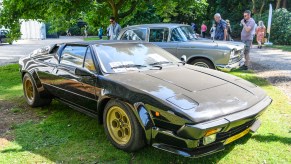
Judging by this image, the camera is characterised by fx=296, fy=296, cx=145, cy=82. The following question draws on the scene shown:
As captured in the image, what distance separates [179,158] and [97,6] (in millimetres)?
9901

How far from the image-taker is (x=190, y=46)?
824 centimetres

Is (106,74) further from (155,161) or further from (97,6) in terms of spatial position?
(97,6)

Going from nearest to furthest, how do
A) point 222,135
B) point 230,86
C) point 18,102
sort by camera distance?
point 222,135 < point 230,86 < point 18,102

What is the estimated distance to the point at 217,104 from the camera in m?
3.31

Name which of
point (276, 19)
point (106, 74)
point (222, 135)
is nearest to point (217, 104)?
point (222, 135)

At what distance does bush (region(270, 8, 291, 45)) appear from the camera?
21.6 m

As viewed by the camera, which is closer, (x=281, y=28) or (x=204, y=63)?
(x=204, y=63)

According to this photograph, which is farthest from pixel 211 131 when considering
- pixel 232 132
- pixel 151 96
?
pixel 151 96

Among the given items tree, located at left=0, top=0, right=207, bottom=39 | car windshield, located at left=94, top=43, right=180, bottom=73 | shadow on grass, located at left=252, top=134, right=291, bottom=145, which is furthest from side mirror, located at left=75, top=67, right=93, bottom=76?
tree, located at left=0, top=0, right=207, bottom=39

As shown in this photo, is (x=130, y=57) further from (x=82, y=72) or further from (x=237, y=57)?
(x=237, y=57)

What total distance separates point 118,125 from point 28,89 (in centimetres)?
295

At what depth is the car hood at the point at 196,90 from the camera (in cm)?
320

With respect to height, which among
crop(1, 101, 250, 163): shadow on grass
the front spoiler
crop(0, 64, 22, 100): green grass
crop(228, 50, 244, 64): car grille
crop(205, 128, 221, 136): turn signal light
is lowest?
crop(1, 101, 250, 163): shadow on grass

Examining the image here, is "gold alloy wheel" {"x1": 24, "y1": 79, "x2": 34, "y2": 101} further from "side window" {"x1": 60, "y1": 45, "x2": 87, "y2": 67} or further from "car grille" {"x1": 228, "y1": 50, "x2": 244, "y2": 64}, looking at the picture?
"car grille" {"x1": 228, "y1": 50, "x2": 244, "y2": 64}
